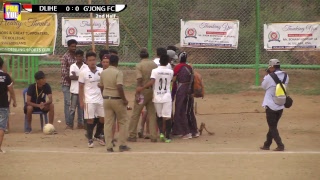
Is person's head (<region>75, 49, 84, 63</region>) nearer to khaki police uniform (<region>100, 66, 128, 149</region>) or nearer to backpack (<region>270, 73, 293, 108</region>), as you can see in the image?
khaki police uniform (<region>100, 66, 128, 149</region>)

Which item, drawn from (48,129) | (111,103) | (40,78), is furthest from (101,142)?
(40,78)

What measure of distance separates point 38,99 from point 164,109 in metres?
2.66

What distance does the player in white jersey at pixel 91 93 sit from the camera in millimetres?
12266

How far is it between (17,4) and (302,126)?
7017 millimetres

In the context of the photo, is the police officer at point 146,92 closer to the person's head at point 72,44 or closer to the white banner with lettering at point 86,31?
the person's head at point 72,44

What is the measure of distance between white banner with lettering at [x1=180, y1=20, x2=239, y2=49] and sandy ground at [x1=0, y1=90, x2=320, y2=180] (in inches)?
163

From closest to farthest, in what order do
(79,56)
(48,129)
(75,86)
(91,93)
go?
(91,93), (48,129), (79,56), (75,86)

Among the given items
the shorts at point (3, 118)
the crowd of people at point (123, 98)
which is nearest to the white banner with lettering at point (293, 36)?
the crowd of people at point (123, 98)

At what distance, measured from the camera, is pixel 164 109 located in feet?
41.9

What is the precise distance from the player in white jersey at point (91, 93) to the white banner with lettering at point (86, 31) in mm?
6469

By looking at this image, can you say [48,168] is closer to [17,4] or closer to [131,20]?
[17,4]

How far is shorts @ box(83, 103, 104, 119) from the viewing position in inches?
480

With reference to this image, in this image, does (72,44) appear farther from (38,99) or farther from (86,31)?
(86,31)

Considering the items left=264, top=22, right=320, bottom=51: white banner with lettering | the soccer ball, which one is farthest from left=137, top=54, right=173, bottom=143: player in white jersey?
left=264, top=22, right=320, bottom=51: white banner with lettering
